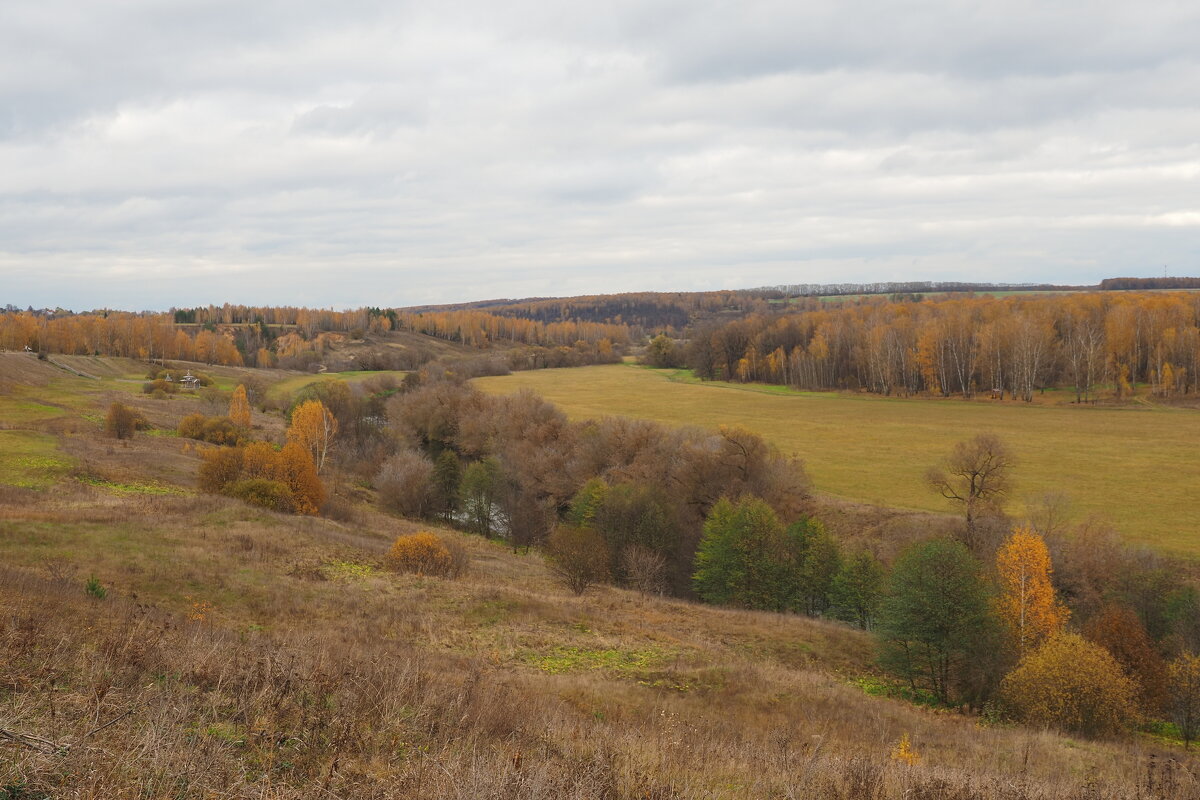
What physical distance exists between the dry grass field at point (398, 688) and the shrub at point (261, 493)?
2.34 metres

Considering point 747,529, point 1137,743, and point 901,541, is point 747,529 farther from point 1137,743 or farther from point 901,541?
point 1137,743

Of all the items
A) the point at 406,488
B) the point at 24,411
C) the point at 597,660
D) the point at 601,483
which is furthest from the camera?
the point at 24,411

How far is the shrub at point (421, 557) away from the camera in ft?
92.9

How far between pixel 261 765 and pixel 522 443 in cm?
5535

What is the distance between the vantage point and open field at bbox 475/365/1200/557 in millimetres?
44719

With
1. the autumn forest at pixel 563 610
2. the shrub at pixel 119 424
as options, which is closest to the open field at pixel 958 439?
the autumn forest at pixel 563 610

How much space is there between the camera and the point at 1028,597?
1161 inches

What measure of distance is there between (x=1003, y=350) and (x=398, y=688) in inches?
4070

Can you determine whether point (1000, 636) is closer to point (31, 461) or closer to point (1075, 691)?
point (1075, 691)

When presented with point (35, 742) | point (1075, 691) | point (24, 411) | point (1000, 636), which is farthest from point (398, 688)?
point (24, 411)

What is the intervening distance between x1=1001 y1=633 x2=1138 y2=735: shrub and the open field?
17993mm

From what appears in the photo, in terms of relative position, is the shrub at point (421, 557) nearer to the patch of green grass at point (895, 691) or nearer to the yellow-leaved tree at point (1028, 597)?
the patch of green grass at point (895, 691)

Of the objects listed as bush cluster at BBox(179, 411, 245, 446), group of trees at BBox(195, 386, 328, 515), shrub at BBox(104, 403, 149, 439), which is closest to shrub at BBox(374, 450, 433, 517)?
group of trees at BBox(195, 386, 328, 515)

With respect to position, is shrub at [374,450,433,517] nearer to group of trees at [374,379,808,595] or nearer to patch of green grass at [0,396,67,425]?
group of trees at [374,379,808,595]
